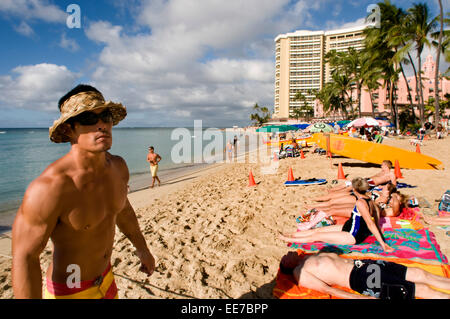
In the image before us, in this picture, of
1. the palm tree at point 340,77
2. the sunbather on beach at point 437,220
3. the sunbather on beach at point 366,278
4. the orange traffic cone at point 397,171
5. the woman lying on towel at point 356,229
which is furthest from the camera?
the palm tree at point 340,77

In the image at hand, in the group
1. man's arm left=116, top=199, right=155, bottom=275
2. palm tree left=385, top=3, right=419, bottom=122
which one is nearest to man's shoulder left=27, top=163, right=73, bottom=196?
man's arm left=116, top=199, right=155, bottom=275

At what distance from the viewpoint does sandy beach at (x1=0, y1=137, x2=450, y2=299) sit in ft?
11.6

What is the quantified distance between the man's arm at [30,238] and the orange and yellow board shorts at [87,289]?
314mm

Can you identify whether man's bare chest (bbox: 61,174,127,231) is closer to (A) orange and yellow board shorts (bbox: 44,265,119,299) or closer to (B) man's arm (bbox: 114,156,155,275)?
(B) man's arm (bbox: 114,156,155,275)

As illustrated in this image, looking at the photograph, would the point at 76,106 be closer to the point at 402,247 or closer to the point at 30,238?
the point at 30,238

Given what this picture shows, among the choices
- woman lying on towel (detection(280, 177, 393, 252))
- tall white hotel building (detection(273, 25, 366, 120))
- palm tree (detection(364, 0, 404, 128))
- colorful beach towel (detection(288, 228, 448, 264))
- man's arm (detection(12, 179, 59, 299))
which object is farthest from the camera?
tall white hotel building (detection(273, 25, 366, 120))

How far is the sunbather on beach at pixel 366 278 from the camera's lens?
2.79 metres

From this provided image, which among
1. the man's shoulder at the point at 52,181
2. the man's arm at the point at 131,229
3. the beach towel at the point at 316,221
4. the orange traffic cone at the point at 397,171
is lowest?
the beach towel at the point at 316,221

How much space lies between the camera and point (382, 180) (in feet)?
23.1

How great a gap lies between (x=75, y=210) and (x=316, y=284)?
9.64 ft

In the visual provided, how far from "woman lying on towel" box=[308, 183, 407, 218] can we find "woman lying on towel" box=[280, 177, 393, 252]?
21.6 inches

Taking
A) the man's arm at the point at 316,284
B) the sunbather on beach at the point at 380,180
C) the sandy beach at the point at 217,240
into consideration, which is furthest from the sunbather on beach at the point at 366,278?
the sunbather on beach at the point at 380,180

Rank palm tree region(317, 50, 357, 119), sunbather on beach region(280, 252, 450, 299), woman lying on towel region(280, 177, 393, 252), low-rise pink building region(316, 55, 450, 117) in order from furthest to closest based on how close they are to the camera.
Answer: low-rise pink building region(316, 55, 450, 117)
palm tree region(317, 50, 357, 119)
woman lying on towel region(280, 177, 393, 252)
sunbather on beach region(280, 252, 450, 299)

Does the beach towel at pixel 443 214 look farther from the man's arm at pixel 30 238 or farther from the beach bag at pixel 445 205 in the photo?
the man's arm at pixel 30 238
